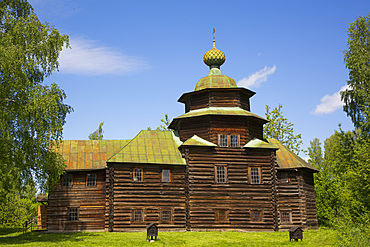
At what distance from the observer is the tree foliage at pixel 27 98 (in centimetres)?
2123

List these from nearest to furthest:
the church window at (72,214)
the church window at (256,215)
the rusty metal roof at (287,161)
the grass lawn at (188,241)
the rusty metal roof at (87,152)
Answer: the grass lawn at (188,241) < the church window at (72,214) < the church window at (256,215) < the rusty metal roof at (87,152) < the rusty metal roof at (287,161)

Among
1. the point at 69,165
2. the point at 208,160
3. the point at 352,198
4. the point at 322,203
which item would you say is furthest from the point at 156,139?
the point at 322,203

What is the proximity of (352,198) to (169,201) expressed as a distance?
506 inches

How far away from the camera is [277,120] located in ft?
157

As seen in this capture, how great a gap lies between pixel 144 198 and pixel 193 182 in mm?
3885

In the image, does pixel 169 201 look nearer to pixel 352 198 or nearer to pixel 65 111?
pixel 65 111

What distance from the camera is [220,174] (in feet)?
97.9

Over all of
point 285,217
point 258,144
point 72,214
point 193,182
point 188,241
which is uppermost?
point 258,144

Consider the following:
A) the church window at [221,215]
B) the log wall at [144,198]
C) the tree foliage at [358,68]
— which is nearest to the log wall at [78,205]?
the log wall at [144,198]

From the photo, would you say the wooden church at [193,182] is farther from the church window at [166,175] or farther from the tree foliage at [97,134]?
the tree foliage at [97,134]

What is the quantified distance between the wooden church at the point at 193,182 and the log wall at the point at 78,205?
0.24 ft

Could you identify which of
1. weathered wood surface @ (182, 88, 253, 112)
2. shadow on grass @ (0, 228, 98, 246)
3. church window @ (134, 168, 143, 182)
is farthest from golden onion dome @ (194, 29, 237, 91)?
shadow on grass @ (0, 228, 98, 246)

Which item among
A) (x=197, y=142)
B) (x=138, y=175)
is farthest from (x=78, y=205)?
(x=197, y=142)

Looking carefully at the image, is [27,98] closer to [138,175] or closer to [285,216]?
[138,175]
